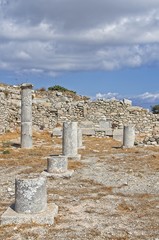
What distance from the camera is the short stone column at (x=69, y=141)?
15.4 m

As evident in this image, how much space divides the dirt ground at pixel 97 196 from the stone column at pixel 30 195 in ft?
1.57

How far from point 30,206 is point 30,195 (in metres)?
0.22

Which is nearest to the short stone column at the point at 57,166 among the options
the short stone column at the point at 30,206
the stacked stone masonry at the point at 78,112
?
the short stone column at the point at 30,206

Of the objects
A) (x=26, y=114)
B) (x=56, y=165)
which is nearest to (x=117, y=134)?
(x=26, y=114)

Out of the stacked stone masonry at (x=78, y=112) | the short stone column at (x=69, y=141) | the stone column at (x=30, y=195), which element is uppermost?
the stacked stone masonry at (x=78, y=112)

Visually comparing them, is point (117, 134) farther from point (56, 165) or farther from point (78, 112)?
point (56, 165)

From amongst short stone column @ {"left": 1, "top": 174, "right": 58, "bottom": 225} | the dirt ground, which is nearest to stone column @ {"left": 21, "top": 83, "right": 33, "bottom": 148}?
the dirt ground

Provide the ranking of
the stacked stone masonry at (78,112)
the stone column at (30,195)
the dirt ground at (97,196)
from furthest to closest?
the stacked stone masonry at (78,112)
the stone column at (30,195)
the dirt ground at (97,196)

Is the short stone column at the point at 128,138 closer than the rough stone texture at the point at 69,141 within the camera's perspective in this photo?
No

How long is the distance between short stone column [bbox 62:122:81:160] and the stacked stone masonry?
36.9ft

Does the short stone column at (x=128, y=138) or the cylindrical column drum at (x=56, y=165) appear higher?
the short stone column at (x=128, y=138)

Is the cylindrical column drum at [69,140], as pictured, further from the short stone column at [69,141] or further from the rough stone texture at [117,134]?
the rough stone texture at [117,134]

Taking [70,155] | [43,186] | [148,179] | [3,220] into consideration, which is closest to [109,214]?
[43,186]

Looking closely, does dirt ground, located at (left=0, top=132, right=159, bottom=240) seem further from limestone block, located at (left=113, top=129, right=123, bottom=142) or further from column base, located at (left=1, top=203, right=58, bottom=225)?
limestone block, located at (left=113, top=129, right=123, bottom=142)
